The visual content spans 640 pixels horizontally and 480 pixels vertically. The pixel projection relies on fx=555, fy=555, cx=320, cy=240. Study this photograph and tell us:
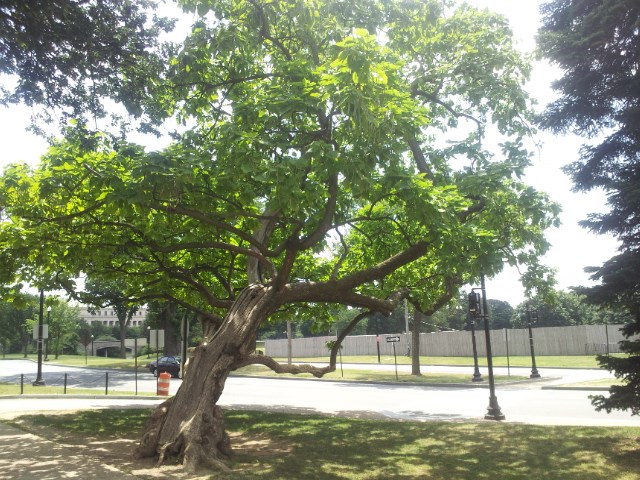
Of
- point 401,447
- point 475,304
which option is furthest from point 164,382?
point 401,447

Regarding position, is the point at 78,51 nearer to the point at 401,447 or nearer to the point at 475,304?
the point at 401,447

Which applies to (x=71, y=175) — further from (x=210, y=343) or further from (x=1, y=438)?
(x=1, y=438)

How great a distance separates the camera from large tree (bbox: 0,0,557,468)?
25.3 feet

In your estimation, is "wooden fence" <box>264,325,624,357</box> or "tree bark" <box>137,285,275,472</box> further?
"wooden fence" <box>264,325,624,357</box>

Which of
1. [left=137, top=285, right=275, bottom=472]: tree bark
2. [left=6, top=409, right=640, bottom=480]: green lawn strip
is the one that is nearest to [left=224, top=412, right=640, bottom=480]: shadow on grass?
[left=6, top=409, right=640, bottom=480]: green lawn strip

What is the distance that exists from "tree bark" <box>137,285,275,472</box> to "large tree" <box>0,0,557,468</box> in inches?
1.1

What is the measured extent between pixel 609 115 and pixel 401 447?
6.65m

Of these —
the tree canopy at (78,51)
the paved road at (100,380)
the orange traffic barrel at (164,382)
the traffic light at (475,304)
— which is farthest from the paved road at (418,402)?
the tree canopy at (78,51)

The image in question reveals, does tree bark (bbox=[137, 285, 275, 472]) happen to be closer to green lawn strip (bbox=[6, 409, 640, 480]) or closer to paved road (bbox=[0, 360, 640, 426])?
green lawn strip (bbox=[6, 409, 640, 480])

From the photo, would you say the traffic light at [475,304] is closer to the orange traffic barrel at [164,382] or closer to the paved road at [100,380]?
the orange traffic barrel at [164,382]

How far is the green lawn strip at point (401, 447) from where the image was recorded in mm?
7734

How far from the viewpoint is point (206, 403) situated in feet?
29.5

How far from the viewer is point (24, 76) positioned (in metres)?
8.97

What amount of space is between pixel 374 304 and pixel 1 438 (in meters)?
7.53
